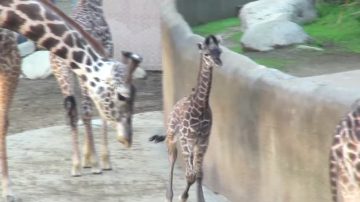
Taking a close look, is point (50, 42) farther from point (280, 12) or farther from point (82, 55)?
point (280, 12)

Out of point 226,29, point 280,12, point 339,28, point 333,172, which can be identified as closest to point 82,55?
point 333,172

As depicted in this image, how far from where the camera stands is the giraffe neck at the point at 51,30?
5.93 m

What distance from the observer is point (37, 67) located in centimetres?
1438

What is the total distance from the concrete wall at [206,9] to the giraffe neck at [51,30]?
579cm

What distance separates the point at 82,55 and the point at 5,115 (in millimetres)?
2379

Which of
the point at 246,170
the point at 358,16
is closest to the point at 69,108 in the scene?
the point at 246,170

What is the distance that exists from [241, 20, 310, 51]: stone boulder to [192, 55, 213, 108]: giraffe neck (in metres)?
4.18

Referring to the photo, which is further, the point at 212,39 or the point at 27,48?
the point at 27,48

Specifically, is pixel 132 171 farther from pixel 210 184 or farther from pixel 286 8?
pixel 286 8

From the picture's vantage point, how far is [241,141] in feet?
23.5

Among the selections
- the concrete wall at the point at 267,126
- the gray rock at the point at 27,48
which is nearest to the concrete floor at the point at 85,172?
the concrete wall at the point at 267,126

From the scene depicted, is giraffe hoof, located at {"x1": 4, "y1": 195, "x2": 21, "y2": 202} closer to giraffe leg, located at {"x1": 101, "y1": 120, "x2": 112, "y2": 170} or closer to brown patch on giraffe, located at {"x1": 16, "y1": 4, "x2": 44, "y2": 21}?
giraffe leg, located at {"x1": 101, "y1": 120, "x2": 112, "y2": 170}

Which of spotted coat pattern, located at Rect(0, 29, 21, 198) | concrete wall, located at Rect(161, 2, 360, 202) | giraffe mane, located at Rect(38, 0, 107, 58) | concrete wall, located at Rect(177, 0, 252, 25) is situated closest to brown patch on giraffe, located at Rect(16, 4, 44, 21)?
giraffe mane, located at Rect(38, 0, 107, 58)

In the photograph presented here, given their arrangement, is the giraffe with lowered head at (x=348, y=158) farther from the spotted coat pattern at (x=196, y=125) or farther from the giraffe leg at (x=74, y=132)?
the giraffe leg at (x=74, y=132)
